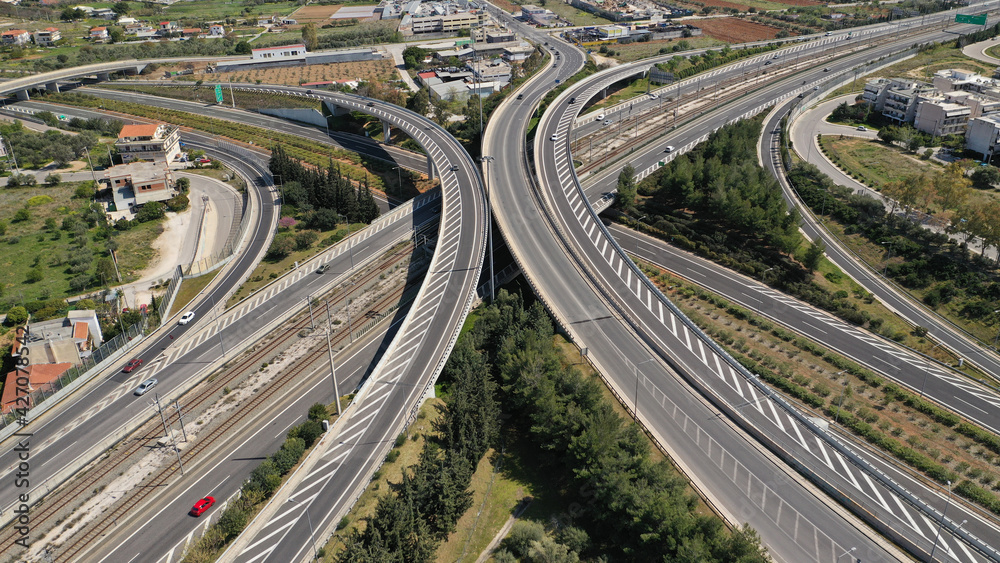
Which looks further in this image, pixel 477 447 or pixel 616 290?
pixel 616 290

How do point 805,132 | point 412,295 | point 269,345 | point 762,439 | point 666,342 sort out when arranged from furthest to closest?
point 805,132, point 412,295, point 269,345, point 666,342, point 762,439

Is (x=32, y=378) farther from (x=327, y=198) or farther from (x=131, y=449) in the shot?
(x=327, y=198)

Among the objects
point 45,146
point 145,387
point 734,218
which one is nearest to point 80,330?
point 145,387

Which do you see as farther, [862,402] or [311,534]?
[862,402]

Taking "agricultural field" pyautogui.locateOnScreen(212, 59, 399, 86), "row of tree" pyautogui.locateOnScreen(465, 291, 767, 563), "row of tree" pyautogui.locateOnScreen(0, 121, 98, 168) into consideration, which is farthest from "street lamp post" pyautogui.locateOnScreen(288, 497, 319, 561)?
"agricultural field" pyautogui.locateOnScreen(212, 59, 399, 86)

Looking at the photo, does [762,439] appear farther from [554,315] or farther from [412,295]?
[412,295]

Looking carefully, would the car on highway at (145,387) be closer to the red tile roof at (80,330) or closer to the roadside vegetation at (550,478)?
the red tile roof at (80,330)

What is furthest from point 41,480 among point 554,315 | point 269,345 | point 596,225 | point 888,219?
point 888,219

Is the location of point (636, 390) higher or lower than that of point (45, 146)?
lower
